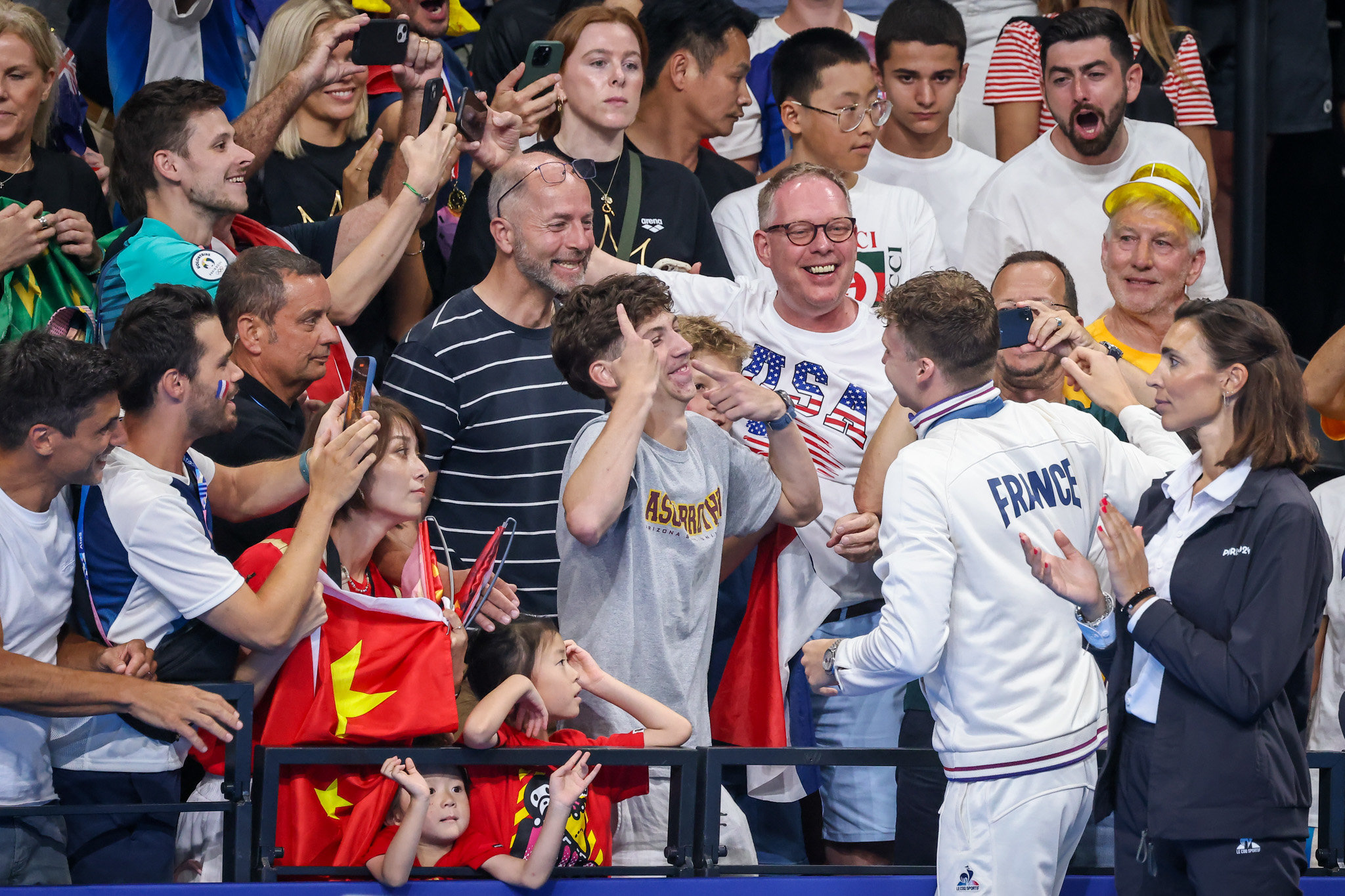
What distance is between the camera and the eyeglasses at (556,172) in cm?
438

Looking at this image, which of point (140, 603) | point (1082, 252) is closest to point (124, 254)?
point (140, 603)

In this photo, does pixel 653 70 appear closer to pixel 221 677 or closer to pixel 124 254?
pixel 124 254

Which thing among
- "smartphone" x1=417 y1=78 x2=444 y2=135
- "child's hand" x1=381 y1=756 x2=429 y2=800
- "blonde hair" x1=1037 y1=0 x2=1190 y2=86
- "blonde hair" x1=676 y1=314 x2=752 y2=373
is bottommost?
"child's hand" x1=381 y1=756 x2=429 y2=800

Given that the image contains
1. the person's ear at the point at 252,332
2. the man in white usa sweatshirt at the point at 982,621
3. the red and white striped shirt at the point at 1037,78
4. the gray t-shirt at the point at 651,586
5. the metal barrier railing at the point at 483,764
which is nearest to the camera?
the man in white usa sweatshirt at the point at 982,621

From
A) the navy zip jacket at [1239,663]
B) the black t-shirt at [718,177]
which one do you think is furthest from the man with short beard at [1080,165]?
the navy zip jacket at [1239,663]

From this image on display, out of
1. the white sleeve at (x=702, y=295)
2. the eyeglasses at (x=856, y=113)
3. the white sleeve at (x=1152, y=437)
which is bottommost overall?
the white sleeve at (x=1152, y=437)

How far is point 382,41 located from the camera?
4.67 meters

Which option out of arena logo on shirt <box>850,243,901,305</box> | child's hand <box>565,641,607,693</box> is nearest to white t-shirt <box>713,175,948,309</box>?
arena logo on shirt <box>850,243,901,305</box>

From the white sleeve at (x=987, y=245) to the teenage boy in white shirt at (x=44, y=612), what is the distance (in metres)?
3.40

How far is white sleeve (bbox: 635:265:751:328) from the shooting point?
464 centimetres

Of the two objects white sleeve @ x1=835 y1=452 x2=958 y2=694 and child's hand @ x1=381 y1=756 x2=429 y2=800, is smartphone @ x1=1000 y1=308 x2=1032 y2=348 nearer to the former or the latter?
white sleeve @ x1=835 y1=452 x2=958 y2=694

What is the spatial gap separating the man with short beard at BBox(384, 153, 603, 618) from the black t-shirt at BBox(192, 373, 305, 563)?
12.9 inches

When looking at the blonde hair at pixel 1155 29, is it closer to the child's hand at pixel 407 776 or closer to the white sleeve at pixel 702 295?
the white sleeve at pixel 702 295

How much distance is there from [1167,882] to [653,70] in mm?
3647
